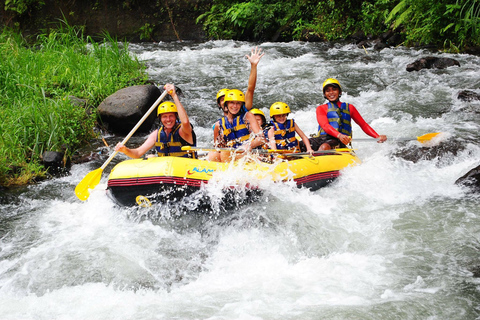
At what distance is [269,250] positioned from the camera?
4289 mm

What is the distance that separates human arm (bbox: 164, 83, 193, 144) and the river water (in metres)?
0.77

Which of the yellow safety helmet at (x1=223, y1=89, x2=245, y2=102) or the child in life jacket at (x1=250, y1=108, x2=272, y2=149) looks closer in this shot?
the yellow safety helmet at (x1=223, y1=89, x2=245, y2=102)

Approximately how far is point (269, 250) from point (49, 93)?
521 cm

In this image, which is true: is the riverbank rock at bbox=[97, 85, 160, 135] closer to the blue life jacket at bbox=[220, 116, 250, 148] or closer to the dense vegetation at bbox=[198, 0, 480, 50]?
the blue life jacket at bbox=[220, 116, 250, 148]

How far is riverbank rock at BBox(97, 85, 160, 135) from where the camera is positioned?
741 centimetres

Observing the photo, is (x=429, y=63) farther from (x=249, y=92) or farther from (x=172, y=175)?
(x=172, y=175)

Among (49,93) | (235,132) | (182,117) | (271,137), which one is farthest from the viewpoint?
(49,93)

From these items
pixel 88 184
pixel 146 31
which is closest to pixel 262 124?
pixel 88 184

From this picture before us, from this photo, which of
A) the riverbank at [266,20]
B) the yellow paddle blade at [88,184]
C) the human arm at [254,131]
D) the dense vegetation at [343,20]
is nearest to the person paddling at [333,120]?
the human arm at [254,131]

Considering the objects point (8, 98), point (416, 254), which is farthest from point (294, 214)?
point (8, 98)

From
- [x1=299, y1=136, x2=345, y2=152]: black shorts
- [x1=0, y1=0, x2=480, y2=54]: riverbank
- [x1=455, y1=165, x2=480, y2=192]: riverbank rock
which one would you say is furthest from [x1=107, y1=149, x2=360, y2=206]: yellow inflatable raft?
[x1=0, y1=0, x2=480, y2=54]: riverbank

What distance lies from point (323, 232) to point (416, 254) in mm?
848

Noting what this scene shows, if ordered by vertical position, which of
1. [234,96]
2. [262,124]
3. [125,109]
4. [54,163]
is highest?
[234,96]

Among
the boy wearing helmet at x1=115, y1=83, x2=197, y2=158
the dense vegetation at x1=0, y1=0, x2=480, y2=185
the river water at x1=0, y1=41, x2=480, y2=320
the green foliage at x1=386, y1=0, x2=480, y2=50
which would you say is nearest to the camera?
the river water at x1=0, y1=41, x2=480, y2=320
